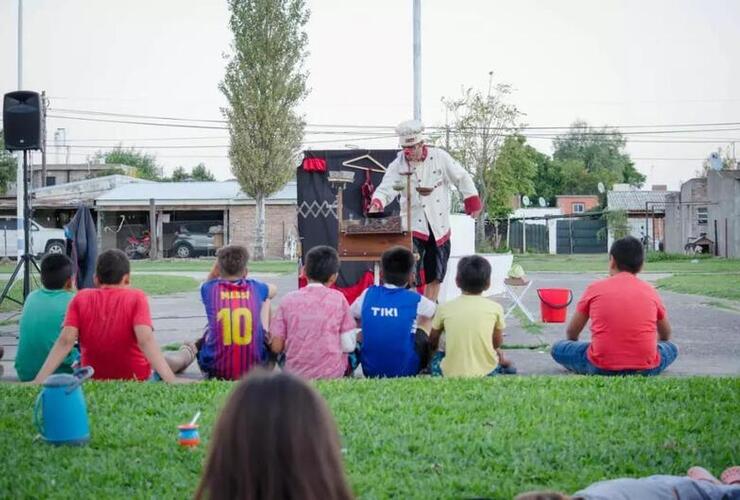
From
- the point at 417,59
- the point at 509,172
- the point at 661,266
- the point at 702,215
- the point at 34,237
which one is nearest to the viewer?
the point at 417,59

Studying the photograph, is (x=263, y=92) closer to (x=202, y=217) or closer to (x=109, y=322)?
(x=202, y=217)

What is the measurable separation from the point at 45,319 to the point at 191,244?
39.2m

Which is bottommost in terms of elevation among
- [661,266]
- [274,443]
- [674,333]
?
[661,266]

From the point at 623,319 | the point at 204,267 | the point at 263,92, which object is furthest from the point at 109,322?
the point at 263,92

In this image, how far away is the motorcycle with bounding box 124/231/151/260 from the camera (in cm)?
4603

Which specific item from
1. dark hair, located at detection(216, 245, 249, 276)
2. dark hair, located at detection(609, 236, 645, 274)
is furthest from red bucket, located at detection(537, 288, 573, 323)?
dark hair, located at detection(216, 245, 249, 276)

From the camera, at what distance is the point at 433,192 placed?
9.53 m

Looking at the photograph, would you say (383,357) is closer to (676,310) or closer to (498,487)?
(498,487)

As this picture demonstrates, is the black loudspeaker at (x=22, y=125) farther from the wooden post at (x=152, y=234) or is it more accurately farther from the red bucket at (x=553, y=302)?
the wooden post at (x=152, y=234)

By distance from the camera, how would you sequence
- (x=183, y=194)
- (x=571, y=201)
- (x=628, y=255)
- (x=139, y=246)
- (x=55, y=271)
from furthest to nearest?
(x=571, y=201)
(x=183, y=194)
(x=139, y=246)
(x=55, y=271)
(x=628, y=255)

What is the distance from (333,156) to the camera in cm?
1236

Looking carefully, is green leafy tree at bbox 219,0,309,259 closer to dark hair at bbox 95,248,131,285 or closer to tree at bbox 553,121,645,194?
dark hair at bbox 95,248,131,285

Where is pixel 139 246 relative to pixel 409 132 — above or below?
below

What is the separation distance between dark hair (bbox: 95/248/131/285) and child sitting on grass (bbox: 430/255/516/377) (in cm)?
230
